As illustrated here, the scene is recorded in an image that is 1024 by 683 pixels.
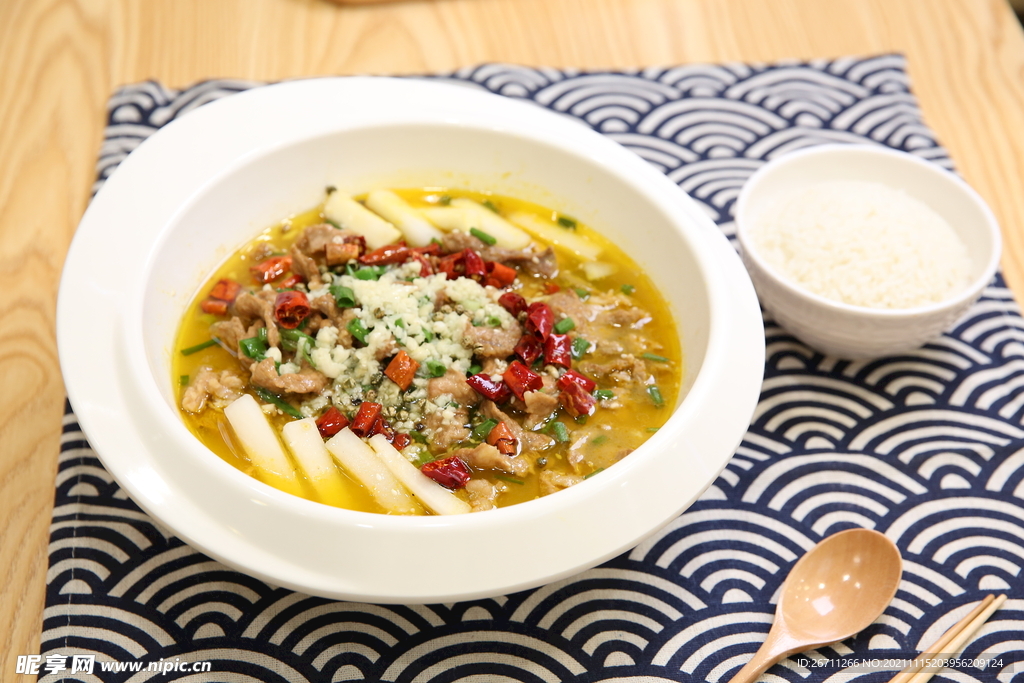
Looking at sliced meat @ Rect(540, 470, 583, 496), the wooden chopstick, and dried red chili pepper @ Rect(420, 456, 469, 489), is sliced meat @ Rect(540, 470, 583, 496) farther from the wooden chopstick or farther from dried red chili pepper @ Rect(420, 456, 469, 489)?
the wooden chopstick

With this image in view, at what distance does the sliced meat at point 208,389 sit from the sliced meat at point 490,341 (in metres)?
0.69

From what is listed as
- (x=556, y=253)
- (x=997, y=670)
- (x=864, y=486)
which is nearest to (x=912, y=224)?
(x=864, y=486)

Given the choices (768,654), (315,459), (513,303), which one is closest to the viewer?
(768,654)

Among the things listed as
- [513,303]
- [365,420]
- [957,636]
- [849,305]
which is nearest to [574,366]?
[513,303]

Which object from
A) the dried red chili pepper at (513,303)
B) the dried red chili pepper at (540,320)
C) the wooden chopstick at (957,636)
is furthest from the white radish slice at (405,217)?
the wooden chopstick at (957,636)

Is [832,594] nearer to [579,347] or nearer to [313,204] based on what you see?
[579,347]

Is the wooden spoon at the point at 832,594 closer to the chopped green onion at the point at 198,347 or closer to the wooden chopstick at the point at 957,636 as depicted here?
the wooden chopstick at the point at 957,636

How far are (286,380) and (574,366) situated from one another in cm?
85

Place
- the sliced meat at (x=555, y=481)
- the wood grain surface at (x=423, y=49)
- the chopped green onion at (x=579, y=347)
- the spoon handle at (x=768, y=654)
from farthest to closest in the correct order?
the wood grain surface at (x=423, y=49)
the chopped green onion at (x=579, y=347)
the sliced meat at (x=555, y=481)
the spoon handle at (x=768, y=654)

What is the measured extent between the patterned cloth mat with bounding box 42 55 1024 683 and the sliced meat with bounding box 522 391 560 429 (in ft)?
1.47

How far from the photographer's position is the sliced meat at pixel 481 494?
2139mm

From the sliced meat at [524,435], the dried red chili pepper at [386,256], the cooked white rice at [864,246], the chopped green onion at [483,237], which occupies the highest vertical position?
the cooked white rice at [864,246]

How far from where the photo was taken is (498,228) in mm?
2832

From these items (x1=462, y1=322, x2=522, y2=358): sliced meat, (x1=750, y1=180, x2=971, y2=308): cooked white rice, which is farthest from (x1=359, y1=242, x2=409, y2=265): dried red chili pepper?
(x1=750, y1=180, x2=971, y2=308): cooked white rice
